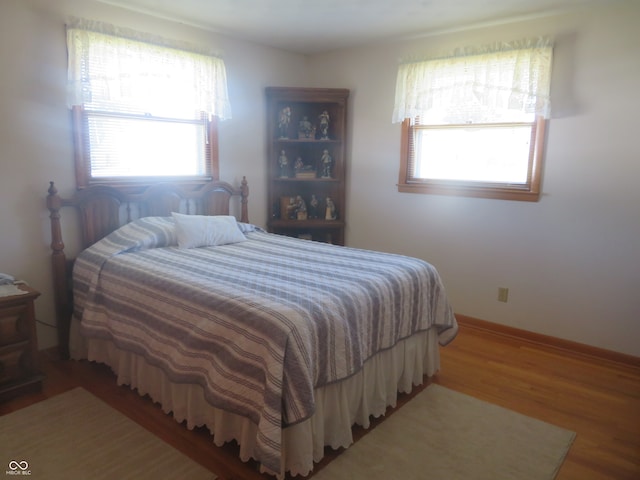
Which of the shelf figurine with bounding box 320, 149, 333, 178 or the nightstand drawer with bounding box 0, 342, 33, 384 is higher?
the shelf figurine with bounding box 320, 149, 333, 178

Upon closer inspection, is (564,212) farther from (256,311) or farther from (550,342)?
(256,311)

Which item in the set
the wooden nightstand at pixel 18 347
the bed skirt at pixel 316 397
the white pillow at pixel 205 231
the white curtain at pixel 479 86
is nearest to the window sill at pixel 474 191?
the white curtain at pixel 479 86

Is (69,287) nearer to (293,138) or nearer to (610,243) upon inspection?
(293,138)

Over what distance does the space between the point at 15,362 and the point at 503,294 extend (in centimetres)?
333

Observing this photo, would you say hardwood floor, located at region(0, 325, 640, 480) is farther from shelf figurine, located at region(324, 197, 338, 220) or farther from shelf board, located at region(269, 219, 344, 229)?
shelf figurine, located at region(324, 197, 338, 220)

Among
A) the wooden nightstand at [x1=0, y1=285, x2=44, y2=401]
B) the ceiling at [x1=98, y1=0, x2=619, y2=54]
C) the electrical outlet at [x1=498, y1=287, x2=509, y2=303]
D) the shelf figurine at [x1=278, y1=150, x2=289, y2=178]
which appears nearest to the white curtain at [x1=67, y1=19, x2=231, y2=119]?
the ceiling at [x1=98, y1=0, x2=619, y2=54]

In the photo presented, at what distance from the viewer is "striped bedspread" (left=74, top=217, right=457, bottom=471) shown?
172cm

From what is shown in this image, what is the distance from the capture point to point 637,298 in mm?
2920

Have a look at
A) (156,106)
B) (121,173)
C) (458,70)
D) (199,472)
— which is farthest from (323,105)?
(199,472)

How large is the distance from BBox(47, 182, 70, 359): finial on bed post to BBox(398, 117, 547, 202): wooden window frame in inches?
106

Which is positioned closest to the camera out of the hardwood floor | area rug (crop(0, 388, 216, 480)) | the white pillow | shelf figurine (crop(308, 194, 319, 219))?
area rug (crop(0, 388, 216, 480))

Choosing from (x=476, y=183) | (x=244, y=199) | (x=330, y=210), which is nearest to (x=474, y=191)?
(x=476, y=183)

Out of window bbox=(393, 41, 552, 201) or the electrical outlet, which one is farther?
the electrical outlet

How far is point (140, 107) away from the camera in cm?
325
